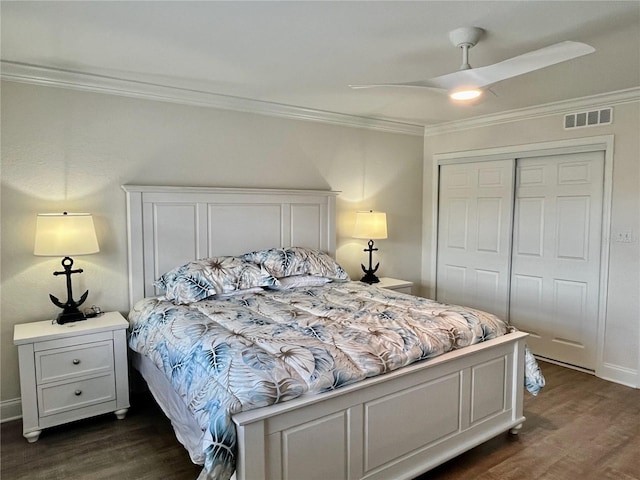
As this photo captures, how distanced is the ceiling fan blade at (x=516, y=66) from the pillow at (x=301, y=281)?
1844mm

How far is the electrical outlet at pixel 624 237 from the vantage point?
342 cm

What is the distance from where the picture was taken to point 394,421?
2102 millimetres

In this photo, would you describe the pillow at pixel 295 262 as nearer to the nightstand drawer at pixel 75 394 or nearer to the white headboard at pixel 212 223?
the white headboard at pixel 212 223

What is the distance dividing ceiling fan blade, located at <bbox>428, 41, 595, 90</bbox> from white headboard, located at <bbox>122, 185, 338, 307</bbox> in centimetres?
196

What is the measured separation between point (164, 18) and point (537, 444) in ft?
10.3

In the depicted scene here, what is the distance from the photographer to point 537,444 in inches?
102

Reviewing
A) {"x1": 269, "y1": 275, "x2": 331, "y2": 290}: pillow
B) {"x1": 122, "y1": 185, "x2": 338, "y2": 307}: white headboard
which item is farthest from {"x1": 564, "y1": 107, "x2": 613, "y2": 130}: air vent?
{"x1": 269, "y1": 275, "x2": 331, "y2": 290}: pillow

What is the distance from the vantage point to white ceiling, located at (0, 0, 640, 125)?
202 centimetres

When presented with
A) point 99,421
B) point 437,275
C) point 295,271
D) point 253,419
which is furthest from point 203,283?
point 437,275

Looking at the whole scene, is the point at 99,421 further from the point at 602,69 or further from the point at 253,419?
the point at 602,69

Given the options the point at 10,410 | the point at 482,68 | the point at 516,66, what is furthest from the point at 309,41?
the point at 10,410

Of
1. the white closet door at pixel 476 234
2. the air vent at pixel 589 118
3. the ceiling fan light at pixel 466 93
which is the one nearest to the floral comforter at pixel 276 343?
the ceiling fan light at pixel 466 93

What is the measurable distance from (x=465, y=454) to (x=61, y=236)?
2.76 metres

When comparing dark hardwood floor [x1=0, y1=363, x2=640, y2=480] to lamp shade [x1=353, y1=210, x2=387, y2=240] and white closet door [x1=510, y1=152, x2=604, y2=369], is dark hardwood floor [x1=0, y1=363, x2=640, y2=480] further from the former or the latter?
lamp shade [x1=353, y1=210, x2=387, y2=240]
